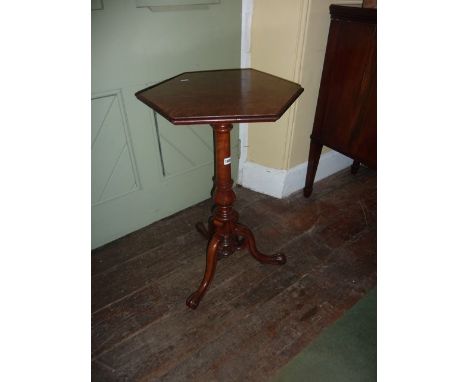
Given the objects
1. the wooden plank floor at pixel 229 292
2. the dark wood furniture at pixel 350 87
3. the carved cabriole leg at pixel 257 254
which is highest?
the dark wood furniture at pixel 350 87

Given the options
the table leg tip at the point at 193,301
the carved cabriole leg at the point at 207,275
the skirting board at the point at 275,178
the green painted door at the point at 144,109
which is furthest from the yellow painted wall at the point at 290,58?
the table leg tip at the point at 193,301

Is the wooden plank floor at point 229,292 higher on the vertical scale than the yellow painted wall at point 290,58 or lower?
lower

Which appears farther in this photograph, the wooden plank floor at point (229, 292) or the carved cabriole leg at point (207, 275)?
the carved cabriole leg at point (207, 275)

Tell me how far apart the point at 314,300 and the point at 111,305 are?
97cm

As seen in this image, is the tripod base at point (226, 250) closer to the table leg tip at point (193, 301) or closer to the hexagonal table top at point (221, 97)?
the table leg tip at point (193, 301)

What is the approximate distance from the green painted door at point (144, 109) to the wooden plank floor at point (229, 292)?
0.19 metres

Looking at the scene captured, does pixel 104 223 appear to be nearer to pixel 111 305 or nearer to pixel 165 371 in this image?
pixel 111 305

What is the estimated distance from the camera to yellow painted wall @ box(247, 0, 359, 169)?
5.98 ft

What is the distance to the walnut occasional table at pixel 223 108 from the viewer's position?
1131 millimetres

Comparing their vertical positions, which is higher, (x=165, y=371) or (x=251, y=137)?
(x=251, y=137)

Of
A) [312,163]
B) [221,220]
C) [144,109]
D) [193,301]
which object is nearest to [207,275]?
[193,301]

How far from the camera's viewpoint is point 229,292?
5.49ft

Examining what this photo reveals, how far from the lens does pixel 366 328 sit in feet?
4.89
